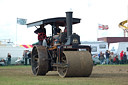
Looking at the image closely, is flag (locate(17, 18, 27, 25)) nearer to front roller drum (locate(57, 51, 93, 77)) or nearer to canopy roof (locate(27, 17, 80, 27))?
canopy roof (locate(27, 17, 80, 27))

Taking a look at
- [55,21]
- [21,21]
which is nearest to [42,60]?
[55,21]

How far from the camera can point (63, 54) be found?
46.8 feet

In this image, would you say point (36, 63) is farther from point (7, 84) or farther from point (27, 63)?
point (27, 63)

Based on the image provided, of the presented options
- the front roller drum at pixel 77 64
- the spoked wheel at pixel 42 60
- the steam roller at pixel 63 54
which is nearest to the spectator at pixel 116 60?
the steam roller at pixel 63 54

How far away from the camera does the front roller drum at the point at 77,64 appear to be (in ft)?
43.7

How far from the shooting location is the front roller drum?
13320 mm

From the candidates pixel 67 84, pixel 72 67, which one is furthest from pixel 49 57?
pixel 67 84

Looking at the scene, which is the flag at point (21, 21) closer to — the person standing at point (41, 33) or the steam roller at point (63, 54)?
the steam roller at point (63, 54)

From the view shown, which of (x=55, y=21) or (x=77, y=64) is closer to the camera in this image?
(x=77, y=64)

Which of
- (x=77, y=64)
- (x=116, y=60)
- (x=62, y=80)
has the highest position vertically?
(x=77, y=64)

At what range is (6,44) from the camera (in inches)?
1372

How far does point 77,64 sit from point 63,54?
1.06 m

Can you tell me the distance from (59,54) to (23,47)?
21.2m

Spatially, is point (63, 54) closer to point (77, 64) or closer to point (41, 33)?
point (77, 64)
